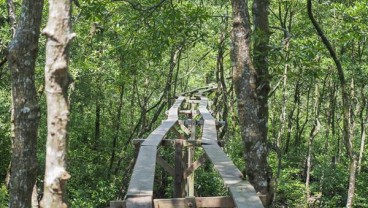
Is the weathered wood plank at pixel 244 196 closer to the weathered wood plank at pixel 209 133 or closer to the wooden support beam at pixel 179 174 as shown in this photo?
the weathered wood plank at pixel 209 133

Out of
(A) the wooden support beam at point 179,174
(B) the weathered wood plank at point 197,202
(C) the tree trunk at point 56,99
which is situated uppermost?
(C) the tree trunk at point 56,99

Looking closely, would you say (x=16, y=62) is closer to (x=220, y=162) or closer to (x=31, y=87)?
(x=31, y=87)

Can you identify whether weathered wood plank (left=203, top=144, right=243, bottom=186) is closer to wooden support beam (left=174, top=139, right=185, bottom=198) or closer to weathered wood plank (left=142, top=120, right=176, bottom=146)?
weathered wood plank (left=142, top=120, right=176, bottom=146)

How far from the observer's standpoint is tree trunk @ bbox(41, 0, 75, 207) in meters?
2.12

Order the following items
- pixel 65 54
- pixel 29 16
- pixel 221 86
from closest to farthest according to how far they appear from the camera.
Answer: pixel 65 54 → pixel 29 16 → pixel 221 86

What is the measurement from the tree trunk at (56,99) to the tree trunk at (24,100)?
257cm

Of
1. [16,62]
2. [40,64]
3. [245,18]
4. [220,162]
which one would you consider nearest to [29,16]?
[16,62]

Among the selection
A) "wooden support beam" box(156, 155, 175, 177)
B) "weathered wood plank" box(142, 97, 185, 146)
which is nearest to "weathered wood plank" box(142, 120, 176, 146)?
"weathered wood plank" box(142, 97, 185, 146)

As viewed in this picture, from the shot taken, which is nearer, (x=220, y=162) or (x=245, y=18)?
(x=220, y=162)

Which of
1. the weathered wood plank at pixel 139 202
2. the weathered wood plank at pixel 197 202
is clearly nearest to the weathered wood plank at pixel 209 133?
the weathered wood plank at pixel 197 202

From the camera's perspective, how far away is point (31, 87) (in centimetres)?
463

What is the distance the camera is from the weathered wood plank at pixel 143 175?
8.66ft

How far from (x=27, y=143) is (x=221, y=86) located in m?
11.3

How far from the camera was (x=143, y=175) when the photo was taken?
2980 millimetres
